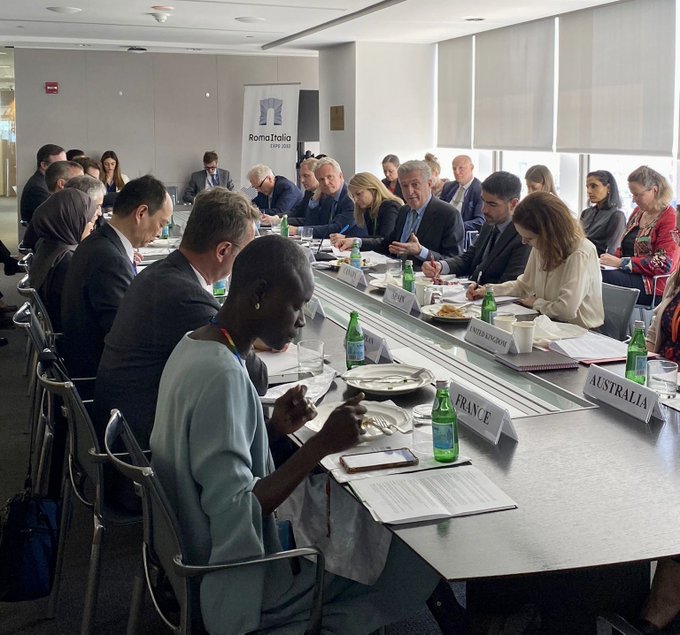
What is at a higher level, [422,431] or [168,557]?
[422,431]

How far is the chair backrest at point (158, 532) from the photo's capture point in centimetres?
160

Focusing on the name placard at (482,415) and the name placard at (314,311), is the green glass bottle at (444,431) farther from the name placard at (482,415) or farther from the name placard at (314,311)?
the name placard at (314,311)

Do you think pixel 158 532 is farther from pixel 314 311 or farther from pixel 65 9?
pixel 65 9

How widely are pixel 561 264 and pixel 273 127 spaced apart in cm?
889

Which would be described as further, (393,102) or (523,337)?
(393,102)

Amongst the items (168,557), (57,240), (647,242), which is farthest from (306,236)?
(168,557)

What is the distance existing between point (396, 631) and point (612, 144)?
19.9ft

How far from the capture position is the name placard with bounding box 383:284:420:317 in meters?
3.72

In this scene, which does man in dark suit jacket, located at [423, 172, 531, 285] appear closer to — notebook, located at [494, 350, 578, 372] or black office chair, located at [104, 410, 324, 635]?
notebook, located at [494, 350, 578, 372]

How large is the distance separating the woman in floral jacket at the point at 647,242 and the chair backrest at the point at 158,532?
4930 millimetres

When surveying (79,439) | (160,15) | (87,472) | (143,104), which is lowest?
(87,472)

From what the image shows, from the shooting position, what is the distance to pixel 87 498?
2.64 meters

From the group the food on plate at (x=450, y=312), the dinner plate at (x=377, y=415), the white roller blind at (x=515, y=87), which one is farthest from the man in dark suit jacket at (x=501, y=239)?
the white roller blind at (x=515, y=87)

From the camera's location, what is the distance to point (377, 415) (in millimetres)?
2295
